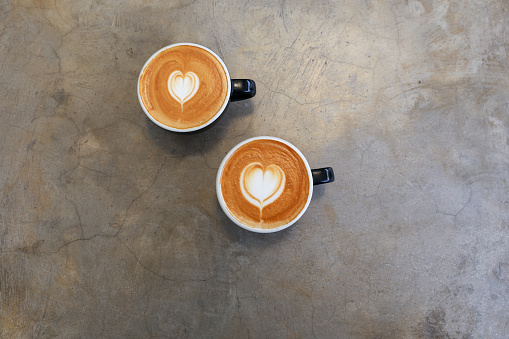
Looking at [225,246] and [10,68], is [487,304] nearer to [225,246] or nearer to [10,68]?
[225,246]

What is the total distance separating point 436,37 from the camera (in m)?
1.45

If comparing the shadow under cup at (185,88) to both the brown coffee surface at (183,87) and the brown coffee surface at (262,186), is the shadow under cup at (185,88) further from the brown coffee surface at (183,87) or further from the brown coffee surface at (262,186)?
the brown coffee surface at (262,186)

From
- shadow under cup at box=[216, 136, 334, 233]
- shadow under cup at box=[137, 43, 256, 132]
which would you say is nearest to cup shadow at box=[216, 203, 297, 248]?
shadow under cup at box=[216, 136, 334, 233]

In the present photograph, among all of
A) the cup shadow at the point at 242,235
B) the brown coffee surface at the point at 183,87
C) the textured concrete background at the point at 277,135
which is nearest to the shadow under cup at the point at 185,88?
the brown coffee surface at the point at 183,87

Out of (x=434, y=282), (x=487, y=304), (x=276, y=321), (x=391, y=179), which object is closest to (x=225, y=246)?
(x=276, y=321)

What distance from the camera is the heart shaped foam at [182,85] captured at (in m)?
1.21

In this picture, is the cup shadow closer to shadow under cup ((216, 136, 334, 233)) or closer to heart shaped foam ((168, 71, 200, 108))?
shadow under cup ((216, 136, 334, 233))

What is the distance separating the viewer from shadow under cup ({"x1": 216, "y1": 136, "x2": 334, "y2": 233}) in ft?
3.84

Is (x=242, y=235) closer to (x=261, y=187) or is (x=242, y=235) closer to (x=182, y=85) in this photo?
(x=261, y=187)

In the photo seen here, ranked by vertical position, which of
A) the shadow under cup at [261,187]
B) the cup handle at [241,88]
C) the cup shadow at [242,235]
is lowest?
the cup shadow at [242,235]

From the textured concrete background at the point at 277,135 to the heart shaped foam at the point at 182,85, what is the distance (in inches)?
6.2

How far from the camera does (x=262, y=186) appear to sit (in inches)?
46.2

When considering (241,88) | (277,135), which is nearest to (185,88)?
(241,88)

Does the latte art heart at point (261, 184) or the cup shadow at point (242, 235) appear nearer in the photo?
the latte art heart at point (261, 184)
